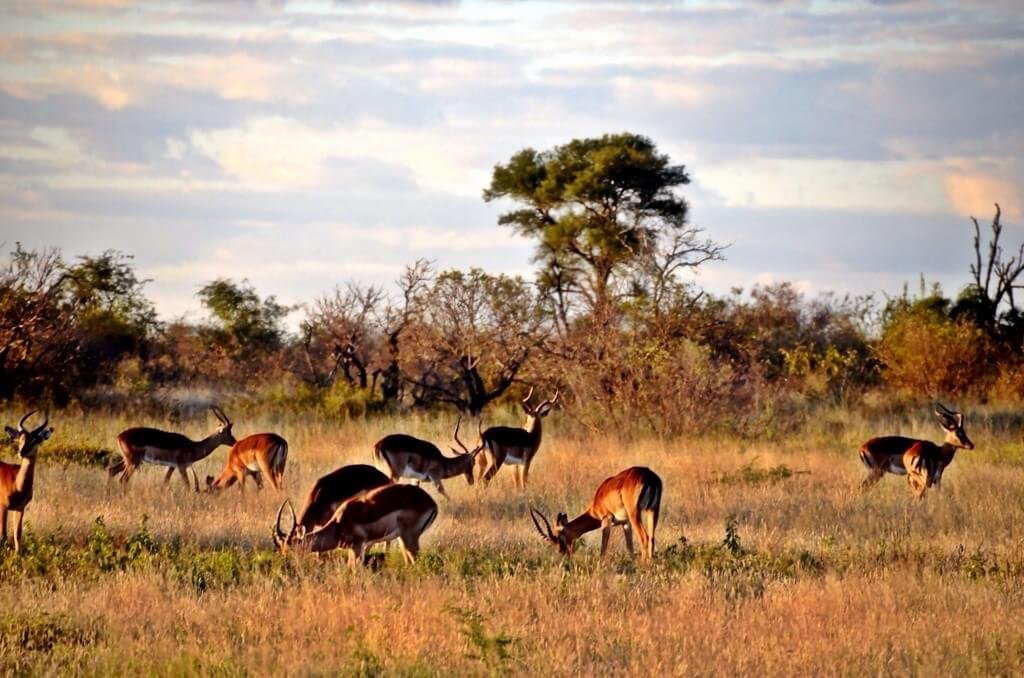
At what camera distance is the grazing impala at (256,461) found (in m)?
12.8

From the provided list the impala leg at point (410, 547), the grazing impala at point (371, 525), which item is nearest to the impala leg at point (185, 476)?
the grazing impala at point (371, 525)

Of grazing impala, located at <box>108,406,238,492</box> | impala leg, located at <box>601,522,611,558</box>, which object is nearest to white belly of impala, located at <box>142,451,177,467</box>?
grazing impala, located at <box>108,406,238,492</box>

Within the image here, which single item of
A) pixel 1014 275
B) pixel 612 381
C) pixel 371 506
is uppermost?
pixel 1014 275

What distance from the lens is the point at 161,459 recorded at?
13484 millimetres

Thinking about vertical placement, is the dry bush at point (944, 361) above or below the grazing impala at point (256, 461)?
above

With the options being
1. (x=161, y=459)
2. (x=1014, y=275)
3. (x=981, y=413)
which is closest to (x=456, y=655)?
(x=161, y=459)

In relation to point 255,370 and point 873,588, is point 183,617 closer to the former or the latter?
point 873,588

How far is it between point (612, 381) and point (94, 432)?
A: 695 centimetres

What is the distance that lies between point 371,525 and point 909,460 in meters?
6.44

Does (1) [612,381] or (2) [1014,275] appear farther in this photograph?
(2) [1014,275]

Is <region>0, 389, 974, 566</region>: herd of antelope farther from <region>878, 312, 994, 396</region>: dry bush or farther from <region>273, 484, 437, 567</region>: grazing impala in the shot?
<region>878, 312, 994, 396</region>: dry bush

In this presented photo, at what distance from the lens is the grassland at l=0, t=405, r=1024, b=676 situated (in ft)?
22.5

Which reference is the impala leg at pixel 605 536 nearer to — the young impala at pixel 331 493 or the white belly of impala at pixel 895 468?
the young impala at pixel 331 493

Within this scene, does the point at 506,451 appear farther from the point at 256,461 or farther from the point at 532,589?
the point at 532,589
